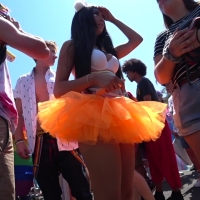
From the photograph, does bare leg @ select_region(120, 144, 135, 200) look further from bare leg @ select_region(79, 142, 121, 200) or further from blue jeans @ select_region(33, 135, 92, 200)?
blue jeans @ select_region(33, 135, 92, 200)

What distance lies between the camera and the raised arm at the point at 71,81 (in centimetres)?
208

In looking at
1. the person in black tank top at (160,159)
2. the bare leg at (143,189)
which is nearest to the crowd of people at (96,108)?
the bare leg at (143,189)

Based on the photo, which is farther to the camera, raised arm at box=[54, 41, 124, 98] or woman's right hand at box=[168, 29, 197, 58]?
raised arm at box=[54, 41, 124, 98]

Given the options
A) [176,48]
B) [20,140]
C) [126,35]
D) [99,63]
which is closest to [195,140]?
[176,48]

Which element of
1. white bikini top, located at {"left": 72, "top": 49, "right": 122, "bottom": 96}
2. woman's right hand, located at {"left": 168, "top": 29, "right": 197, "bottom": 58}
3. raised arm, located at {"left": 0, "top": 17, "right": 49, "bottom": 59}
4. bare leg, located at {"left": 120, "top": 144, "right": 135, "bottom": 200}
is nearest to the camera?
raised arm, located at {"left": 0, "top": 17, "right": 49, "bottom": 59}

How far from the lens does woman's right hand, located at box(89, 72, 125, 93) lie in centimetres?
207

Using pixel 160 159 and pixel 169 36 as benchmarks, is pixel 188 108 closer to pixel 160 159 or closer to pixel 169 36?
pixel 169 36

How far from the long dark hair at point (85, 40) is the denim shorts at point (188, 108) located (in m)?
0.69

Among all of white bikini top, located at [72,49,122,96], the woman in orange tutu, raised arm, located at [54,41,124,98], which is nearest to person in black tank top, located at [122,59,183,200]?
the woman in orange tutu

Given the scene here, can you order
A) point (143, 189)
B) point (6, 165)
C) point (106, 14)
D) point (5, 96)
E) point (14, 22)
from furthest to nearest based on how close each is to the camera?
point (143, 189), point (106, 14), point (14, 22), point (5, 96), point (6, 165)

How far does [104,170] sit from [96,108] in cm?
38

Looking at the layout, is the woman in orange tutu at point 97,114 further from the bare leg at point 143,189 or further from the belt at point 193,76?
the bare leg at point 143,189

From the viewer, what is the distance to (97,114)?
2051mm

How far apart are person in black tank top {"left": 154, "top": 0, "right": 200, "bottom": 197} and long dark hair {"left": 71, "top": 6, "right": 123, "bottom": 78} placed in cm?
53
